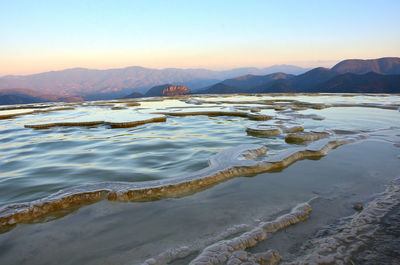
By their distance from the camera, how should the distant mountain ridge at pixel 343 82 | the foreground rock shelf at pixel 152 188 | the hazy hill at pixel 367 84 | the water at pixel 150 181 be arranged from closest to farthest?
the water at pixel 150 181
the foreground rock shelf at pixel 152 188
the hazy hill at pixel 367 84
the distant mountain ridge at pixel 343 82

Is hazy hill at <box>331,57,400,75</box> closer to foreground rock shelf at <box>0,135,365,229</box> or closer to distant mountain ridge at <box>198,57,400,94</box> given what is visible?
distant mountain ridge at <box>198,57,400,94</box>

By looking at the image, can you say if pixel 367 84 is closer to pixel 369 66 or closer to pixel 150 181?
pixel 150 181

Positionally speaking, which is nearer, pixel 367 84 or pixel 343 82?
pixel 367 84

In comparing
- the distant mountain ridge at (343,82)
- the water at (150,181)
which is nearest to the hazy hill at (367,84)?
the distant mountain ridge at (343,82)

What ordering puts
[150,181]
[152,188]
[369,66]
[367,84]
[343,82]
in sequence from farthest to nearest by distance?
1. [369,66]
2. [343,82]
3. [367,84]
4. [150,181]
5. [152,188]

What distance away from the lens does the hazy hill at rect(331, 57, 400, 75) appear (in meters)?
104

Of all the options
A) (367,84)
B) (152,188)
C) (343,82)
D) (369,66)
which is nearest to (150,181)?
(152,188)

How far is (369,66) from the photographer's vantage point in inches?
4294

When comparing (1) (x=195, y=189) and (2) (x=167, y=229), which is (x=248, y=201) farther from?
(2) (x=167, y=229)

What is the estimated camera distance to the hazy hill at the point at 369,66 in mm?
104438

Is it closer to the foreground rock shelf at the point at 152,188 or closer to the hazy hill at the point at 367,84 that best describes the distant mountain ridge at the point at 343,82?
the hazy hill at the point at 367,84

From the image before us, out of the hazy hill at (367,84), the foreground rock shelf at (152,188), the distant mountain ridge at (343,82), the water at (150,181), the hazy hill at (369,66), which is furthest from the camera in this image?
the hazy hill at (369,66)

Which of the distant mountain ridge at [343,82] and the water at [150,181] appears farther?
the distant mountain ridge at [343,82]

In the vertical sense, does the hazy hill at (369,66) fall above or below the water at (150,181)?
above
